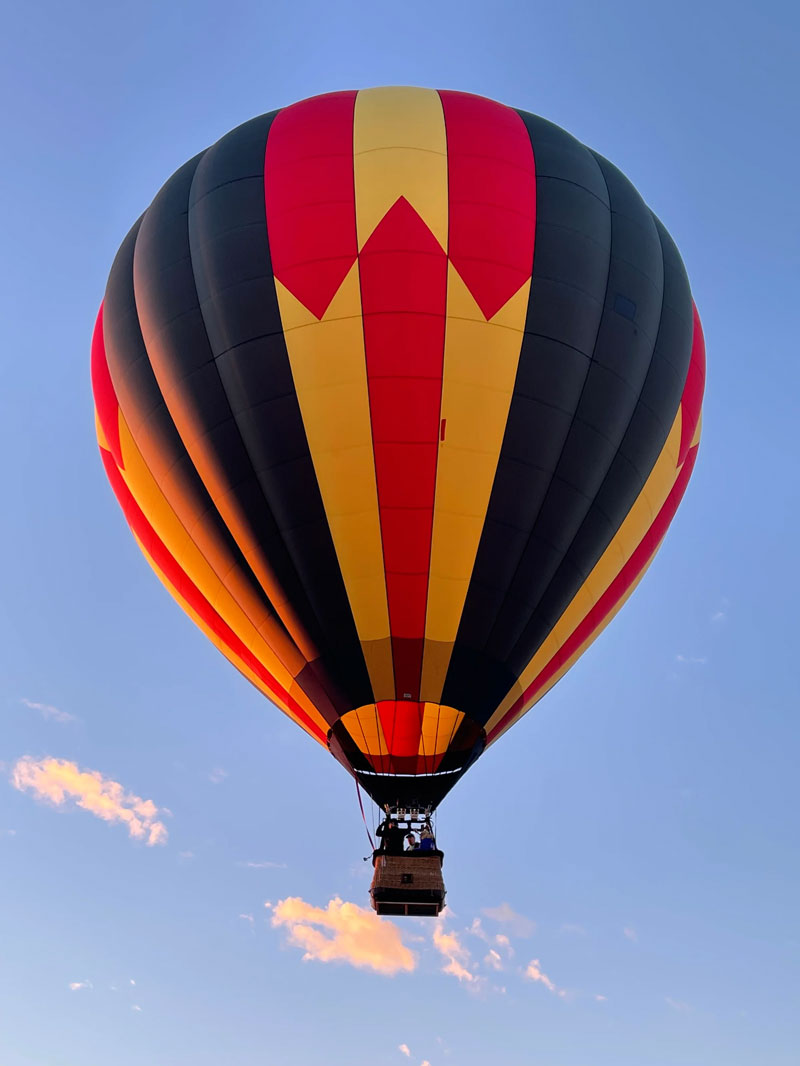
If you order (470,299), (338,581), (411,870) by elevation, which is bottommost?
(411,870)

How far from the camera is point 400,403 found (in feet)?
47.1

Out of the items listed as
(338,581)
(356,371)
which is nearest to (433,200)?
(356,371)

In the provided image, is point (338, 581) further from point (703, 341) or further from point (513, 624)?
point (703, 341)

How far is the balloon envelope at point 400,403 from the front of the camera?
47.3 feet

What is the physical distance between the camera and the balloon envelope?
14.4 meters

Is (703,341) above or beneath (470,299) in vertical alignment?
above

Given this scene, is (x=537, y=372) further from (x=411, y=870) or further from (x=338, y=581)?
(x=411, y=870)

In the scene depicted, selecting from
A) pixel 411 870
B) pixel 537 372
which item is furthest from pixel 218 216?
pixel 411 870

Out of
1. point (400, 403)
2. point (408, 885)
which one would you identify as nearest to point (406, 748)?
point (408, 885)

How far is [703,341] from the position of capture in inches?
687

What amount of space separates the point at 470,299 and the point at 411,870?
20.9 ft

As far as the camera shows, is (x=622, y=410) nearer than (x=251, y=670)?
Yes

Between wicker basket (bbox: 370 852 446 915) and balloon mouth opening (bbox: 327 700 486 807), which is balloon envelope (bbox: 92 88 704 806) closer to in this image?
balloon mouth opening (bbox: 327 700 486 807)

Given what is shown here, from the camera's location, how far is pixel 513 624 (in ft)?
48.9
